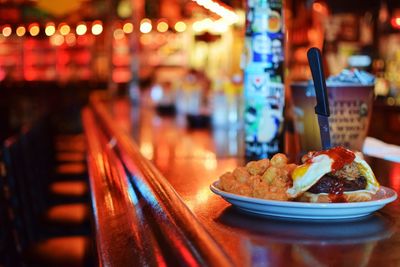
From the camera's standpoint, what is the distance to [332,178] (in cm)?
92

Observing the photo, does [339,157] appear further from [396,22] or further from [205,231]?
[396,22]

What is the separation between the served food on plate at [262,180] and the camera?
0.93m

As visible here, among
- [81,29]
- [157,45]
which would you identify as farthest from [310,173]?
[157,45]

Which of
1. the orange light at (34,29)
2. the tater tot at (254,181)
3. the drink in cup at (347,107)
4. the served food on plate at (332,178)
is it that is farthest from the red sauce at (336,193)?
the orange light at (34,29)

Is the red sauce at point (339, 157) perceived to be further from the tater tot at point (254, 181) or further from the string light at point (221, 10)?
the string light at point (221, 10)

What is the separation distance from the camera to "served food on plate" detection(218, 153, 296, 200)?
93cm

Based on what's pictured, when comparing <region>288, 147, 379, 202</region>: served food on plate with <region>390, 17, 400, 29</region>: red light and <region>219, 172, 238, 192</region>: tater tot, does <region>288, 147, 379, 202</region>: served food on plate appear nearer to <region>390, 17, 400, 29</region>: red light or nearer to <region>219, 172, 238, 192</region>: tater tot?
<region>219, 172, 238, 192</region>: tater tot

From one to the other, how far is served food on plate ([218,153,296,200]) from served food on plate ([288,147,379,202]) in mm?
27

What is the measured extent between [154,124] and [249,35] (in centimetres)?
168

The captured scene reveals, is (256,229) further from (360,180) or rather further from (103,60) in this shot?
(103,60)

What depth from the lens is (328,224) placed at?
0.90 metres

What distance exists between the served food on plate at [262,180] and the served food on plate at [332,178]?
3cm

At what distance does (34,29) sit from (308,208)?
13437 mm

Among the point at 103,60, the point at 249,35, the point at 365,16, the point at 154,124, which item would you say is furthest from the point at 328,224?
the point at 103,60
